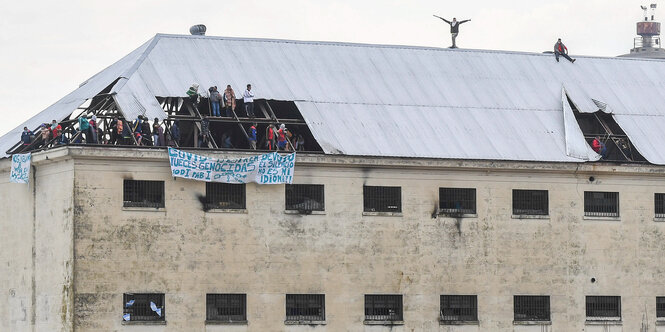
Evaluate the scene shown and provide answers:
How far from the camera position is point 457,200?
61.5 meters

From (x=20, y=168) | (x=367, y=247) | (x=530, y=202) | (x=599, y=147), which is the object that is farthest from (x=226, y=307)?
(x=599, y=147)

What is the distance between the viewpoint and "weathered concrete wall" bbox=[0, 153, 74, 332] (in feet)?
185

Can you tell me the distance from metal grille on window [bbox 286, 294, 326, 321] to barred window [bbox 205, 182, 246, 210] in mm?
4162

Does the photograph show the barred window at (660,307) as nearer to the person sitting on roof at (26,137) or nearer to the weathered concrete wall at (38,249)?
the weathered concrete wall at (38,249)

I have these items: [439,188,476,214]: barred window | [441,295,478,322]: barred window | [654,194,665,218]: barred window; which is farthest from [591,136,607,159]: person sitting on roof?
[441,295,478,322]: barred window

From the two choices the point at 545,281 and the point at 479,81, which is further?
the point at 479,81

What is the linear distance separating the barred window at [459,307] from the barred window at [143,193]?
12380 mm

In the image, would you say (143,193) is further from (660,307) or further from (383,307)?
(660,307)

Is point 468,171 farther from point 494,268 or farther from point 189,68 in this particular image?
point 189,68

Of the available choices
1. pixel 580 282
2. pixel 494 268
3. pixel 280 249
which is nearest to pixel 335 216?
pixel 280 249

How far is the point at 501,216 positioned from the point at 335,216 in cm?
723

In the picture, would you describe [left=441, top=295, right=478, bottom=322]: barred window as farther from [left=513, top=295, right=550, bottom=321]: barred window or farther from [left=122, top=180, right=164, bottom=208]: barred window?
[left=122, top=180, right=164, bottom=208]: barred window

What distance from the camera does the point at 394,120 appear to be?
62875 mm

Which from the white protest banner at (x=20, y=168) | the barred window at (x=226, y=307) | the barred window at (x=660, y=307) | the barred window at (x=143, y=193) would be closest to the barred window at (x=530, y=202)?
the barred window at (x=660, y=307)
